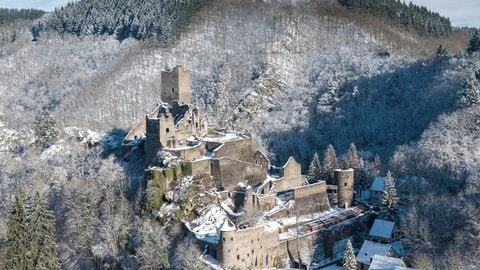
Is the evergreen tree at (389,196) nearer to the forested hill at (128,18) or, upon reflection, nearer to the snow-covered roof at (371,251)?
the snow-covered roof at (371,251)

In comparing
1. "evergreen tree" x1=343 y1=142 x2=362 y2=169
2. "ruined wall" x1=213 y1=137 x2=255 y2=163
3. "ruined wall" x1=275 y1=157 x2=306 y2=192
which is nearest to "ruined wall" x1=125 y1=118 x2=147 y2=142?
"ruined wall" x1=213 y1=137 x2=255 y2=163

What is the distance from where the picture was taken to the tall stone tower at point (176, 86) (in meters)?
67.8

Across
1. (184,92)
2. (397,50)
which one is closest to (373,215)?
(184,92)

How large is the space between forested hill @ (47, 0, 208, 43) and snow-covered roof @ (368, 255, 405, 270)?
99245mm

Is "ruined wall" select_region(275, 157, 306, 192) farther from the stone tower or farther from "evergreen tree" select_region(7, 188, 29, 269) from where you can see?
"evergreen tree" select_region(7, 188, 29, 269)

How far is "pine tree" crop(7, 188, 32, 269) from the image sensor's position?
46250 mm

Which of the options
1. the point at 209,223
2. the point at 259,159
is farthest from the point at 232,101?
the point at 209,223

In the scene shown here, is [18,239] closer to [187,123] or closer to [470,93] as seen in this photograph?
[187,123]

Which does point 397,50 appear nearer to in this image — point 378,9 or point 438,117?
point 378,9

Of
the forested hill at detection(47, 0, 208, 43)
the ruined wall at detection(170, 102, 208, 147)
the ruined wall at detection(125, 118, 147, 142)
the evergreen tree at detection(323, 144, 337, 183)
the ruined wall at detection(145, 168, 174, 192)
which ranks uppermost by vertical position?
the forested hill at detection(47, 0, 208, 43)

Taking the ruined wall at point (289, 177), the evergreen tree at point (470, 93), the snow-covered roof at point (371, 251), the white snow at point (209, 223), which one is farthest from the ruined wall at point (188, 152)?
the evergreen tree at point (470, 93)

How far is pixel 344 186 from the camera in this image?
6334 centimetres

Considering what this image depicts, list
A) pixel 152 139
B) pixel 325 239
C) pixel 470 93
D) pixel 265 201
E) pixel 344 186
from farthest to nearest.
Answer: pixel 470 93 → pixel 344 186 → pixel 152 139 → pixel 265 201 → pixel 325 239

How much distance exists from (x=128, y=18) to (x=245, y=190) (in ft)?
334
